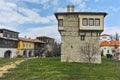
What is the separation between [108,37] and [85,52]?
70699 mm

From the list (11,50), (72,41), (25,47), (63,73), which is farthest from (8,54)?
(63,73)

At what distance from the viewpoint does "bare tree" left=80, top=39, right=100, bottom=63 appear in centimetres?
4138

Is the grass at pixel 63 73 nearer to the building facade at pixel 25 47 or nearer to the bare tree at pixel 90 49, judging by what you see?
the bare tree at pixel 90 49

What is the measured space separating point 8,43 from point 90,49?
3778 centimetres

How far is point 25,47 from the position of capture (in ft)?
270

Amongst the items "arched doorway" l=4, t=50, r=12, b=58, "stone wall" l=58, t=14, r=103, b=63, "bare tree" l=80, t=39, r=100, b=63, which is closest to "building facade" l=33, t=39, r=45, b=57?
"arched doorway" l=4, t=50, r=12, b=58

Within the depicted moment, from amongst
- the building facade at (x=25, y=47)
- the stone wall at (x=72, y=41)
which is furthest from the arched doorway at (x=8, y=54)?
the stone wall at (x=72, y=41)

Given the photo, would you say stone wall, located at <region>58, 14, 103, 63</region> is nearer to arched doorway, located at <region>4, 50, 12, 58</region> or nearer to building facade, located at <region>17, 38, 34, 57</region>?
arched doorway, located at <region>4, 50, 12, 58</region>

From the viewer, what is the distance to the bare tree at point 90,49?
136 ft

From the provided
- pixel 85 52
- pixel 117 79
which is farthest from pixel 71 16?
pixel 117 79

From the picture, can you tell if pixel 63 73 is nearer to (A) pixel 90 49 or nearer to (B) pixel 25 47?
Answer: (A) pixel 90 49

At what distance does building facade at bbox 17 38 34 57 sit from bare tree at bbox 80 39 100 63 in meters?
42.1

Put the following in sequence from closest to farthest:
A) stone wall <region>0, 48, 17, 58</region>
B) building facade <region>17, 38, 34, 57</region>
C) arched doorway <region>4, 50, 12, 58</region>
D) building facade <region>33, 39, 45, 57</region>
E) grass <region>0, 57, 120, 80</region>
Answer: grass <region>0, 57, 120, 80</region>, stone wall <region>0, 48, 17, 58</region>, arched doorway <region>4, 50, 12, 58</region>, building facade <region>17, 38, 34, 57</region>, building facade <region>33, 39, 45, 57</region>

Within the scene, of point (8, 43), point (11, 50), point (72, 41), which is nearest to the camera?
point (72, 41)
